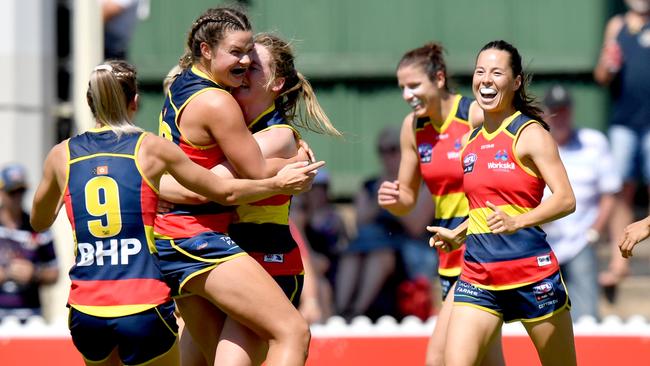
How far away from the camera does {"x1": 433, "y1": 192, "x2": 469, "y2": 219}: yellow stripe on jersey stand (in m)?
Result: 6.21

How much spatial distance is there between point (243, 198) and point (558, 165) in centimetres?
133

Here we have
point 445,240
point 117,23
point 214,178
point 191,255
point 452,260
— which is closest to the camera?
point 214,178

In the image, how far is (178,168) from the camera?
16.2ft

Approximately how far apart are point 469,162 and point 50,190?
1.80 meters

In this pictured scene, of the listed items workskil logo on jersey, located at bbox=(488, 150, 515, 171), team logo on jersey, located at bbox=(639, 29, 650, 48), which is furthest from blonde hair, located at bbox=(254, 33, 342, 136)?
team logo on jersey, located at bbox=(639, 29, 650, 48)

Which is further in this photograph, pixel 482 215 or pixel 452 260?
pixel 452 260

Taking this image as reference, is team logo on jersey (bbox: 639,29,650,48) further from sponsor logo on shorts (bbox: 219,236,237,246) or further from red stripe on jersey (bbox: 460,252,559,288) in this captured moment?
sponsor logo on shorts (bbox: 219,236,237,246)

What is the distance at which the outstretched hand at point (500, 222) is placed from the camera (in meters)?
5.15

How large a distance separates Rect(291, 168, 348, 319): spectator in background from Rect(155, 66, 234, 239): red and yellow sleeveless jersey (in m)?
3.77

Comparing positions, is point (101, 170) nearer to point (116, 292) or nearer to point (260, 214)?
point (116, 292)

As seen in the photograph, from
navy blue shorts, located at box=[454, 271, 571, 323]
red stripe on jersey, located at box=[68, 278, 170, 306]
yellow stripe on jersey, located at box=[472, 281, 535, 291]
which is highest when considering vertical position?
red stripe on jersey, located at box=[68, 278, 170, 306]

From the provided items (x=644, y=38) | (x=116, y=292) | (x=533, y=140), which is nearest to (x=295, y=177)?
(x=116, y=292)

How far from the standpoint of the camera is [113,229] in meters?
4.92

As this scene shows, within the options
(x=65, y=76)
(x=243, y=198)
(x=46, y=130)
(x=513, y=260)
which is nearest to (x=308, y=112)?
(x=243, y=198)
